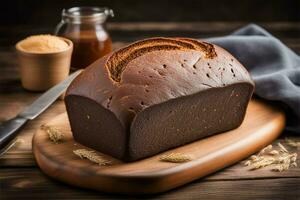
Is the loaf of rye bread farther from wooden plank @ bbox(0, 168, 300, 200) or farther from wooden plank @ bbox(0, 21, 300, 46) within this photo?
wooden plank @ bbox(0, 21, 300, 46)

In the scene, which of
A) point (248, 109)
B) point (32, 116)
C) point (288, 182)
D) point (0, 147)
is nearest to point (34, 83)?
point (32, 116)

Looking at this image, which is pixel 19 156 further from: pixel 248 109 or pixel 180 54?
pixel 248 109

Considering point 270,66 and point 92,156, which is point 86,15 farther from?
point 92,156

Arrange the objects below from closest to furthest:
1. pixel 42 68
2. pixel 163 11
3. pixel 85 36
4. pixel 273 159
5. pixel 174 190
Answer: pixel 174 190 → pixel 273 159 → pixel 42 68 → pixel 85 36 → pixel 163 11

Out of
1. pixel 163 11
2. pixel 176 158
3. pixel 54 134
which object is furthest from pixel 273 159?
pixel 163 11

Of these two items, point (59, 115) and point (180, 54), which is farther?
point (59, 115)

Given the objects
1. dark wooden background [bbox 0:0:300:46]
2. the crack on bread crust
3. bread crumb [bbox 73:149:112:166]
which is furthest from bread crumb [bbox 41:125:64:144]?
dark wooden background [bbox 0:0:300:46]
